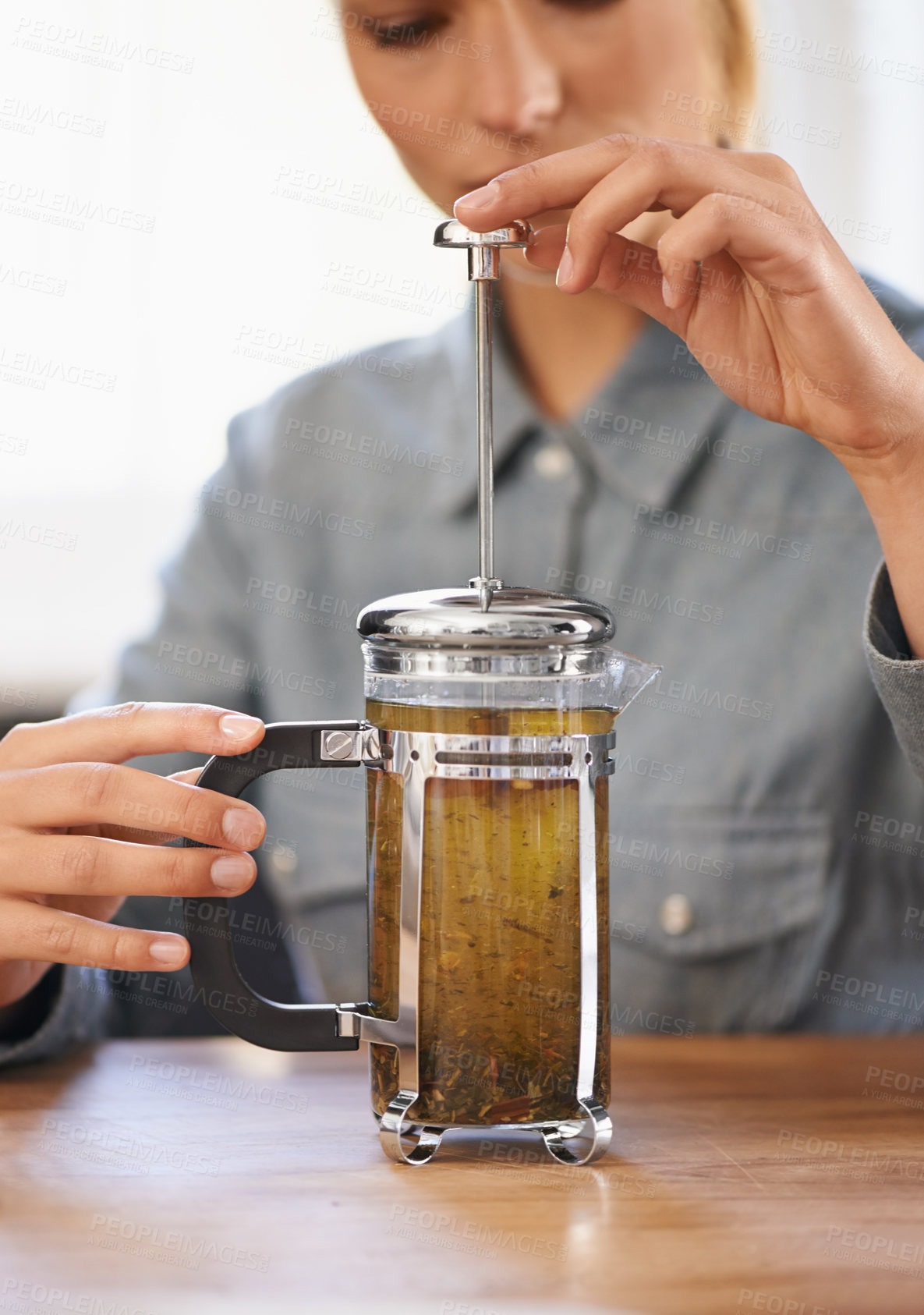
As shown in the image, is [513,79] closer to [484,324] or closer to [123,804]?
[484,324]

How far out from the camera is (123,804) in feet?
2.35

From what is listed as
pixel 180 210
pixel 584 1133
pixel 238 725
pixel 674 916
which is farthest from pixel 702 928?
pixel 180 210

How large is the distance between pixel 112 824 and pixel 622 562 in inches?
28.8

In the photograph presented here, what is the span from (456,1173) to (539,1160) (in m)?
0.05

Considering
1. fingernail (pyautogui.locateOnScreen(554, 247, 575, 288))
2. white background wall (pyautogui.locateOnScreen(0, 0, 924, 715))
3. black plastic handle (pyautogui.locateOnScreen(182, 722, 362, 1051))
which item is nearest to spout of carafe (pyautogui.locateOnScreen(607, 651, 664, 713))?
black plastic handle (pyautogui.locateOnScreen(182, 722, 362, 1051))

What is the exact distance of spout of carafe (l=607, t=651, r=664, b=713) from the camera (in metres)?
0.65

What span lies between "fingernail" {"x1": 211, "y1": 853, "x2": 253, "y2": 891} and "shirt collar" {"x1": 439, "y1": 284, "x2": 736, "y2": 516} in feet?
2.37

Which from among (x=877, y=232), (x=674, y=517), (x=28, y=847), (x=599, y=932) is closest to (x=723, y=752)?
(x=674, y=517)

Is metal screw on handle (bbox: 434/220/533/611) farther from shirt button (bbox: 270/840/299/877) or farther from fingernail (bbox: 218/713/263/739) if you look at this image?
shirt button (bbox: 270/840/299/877)

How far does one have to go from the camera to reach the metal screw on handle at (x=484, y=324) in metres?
0.66

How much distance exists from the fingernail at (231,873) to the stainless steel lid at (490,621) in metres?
0.16

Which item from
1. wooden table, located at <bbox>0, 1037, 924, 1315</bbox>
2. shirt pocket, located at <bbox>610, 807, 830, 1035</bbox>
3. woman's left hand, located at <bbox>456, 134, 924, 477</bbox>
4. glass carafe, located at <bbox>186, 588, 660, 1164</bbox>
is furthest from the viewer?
shirt pocket, located at <bbox>610, 807, 830, 1035</bbox>

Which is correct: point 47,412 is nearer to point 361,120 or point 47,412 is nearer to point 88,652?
point 88,652

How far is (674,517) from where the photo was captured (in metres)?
1.33
